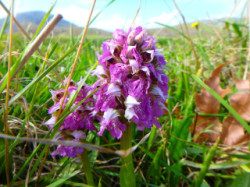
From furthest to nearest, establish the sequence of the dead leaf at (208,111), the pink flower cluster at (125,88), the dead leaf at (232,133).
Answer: the dead leaf at (208,111), the dead leaf at (232,133), the pink flower cluster at (125,88)

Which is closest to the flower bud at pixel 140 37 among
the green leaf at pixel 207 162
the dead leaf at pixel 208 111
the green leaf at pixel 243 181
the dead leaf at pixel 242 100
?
the green leaf at pixel 207 162

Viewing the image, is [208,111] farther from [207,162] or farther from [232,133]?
[207,162]

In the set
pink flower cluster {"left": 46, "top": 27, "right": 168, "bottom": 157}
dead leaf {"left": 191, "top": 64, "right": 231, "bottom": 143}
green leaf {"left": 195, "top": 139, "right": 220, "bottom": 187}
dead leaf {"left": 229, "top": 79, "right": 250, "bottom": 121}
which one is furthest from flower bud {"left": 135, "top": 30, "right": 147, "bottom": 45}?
dead leaf {"left": 229, "top": 79, "right": 250, "bottom": 121}

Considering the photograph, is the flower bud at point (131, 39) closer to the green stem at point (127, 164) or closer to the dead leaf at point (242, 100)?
the green stem at point (127, 164)

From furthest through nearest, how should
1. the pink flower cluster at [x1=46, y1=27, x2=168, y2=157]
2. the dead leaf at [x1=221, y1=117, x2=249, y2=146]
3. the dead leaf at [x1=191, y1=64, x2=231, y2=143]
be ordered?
the dead leaf at [x1=191, y1=64, x2=231, y2=143] → the dead leaf at [x1=221, y1=117, x2=249, y2=146] → the pink flower cluster at [x1=46, y1=27, x2=168, y2=157]

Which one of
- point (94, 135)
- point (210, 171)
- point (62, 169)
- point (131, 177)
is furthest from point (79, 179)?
point (210, 171)

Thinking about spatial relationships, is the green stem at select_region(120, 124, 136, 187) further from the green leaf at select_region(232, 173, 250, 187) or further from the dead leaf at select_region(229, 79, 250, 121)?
the dead leaf at select_region(229, 79, 250, 121)
